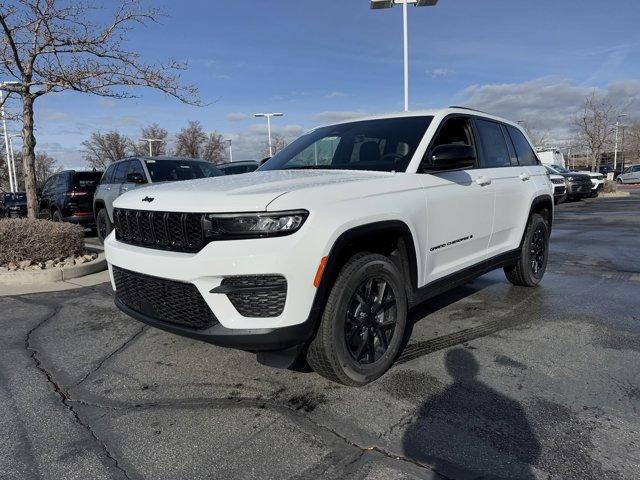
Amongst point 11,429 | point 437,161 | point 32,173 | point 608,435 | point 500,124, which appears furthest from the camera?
point 32,173

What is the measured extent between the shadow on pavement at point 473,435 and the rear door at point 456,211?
41.1 inches

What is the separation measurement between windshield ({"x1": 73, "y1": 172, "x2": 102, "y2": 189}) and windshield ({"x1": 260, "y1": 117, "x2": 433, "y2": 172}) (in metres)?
8.90

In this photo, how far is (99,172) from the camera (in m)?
12.6

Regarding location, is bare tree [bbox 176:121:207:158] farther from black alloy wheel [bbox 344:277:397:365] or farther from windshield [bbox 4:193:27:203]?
black alloy wheel [bbox 344:277:397:365]

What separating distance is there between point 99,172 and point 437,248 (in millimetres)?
11292

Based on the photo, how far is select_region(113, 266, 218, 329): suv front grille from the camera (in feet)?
9.19

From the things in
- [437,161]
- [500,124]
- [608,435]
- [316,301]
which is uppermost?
[500,124]

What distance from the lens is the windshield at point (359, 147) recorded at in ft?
12.6

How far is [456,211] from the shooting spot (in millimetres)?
3910

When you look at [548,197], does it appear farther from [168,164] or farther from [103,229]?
[103,229]

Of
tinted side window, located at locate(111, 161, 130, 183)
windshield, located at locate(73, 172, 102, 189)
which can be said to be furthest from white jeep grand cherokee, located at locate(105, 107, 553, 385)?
windshield, located at locate(73, 172, 102, 189)

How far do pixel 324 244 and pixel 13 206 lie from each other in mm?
23764

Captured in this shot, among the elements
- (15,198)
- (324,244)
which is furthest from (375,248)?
(15,198)

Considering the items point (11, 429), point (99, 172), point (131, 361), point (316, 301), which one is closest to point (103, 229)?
point (99, 172)
